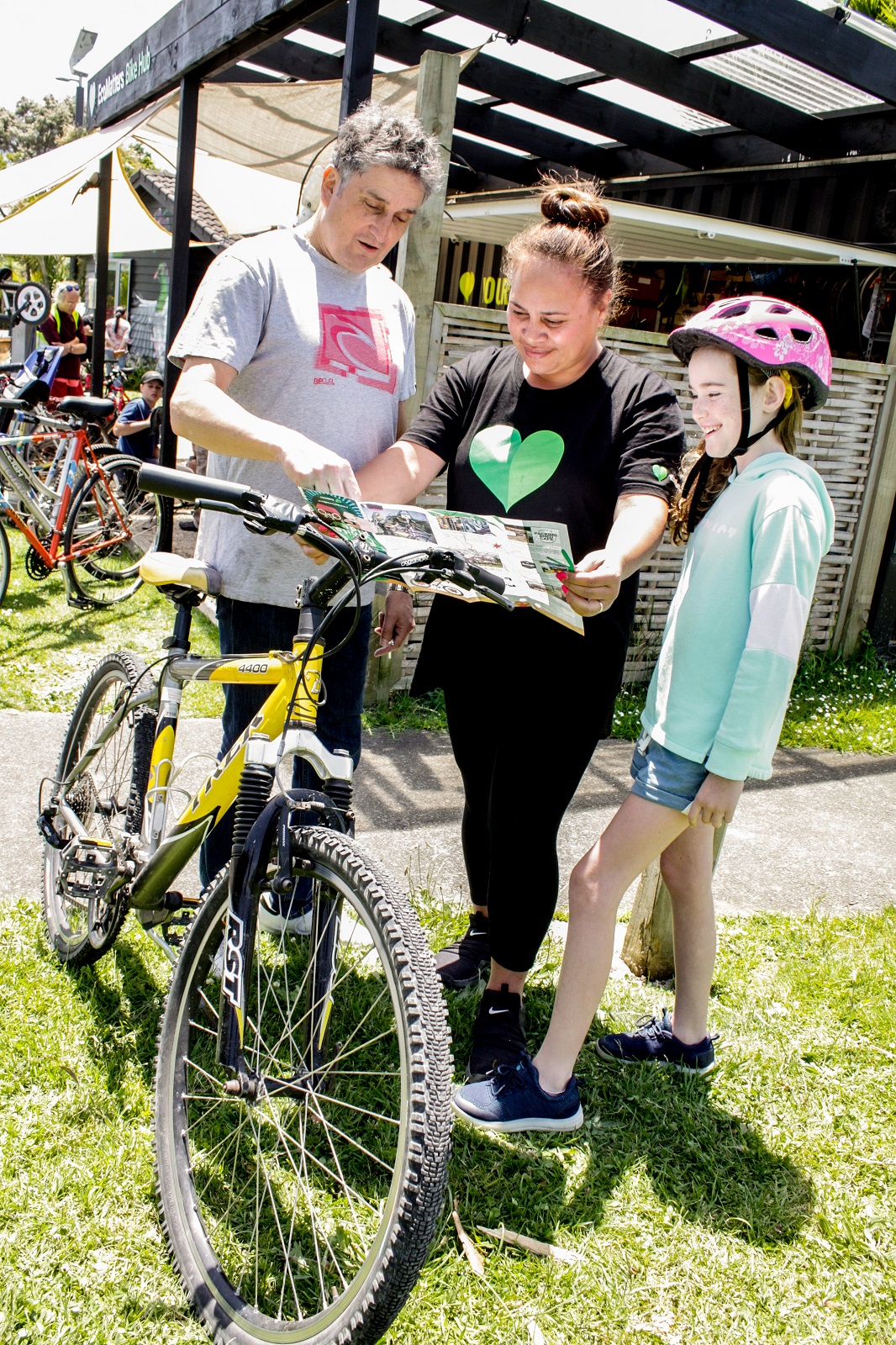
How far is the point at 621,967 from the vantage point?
336cm

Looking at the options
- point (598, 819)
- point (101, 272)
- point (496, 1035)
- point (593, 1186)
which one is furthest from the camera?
point (101, 272)

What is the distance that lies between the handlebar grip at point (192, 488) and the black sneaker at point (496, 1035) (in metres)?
1.57

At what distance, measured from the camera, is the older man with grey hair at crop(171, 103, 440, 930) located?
231 centimetres

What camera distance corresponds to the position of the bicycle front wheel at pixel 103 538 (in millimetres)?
7314

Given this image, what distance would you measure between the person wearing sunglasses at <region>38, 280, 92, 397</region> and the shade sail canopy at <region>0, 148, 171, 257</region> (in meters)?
0.89

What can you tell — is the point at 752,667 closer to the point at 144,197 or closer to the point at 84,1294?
the point at 84,1294

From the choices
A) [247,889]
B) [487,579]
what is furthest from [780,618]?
[247,889]

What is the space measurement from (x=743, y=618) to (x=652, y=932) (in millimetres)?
1339

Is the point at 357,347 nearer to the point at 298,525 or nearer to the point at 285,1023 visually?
the point at 298,525

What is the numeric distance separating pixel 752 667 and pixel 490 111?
8.95 metres

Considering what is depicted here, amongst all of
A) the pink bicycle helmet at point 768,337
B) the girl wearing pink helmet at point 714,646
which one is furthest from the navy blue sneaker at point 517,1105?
the pink bicycle helmet at point 768,337

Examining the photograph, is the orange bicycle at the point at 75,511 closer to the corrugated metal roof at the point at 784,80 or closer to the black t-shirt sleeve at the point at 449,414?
the black t-shirt sleeve at the point at 449,414

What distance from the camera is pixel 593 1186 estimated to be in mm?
2375

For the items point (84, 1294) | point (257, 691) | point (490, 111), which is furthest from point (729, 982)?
point (490, 111)
